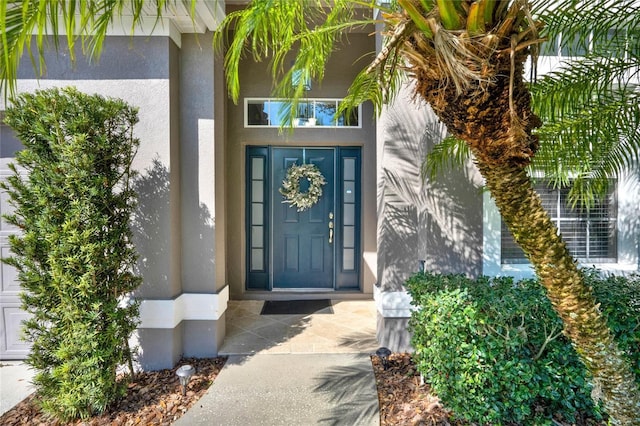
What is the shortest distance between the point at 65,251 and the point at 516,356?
11.2 feet

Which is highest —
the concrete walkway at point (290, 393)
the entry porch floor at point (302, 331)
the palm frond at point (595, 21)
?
the palm frond at point (595, 21)

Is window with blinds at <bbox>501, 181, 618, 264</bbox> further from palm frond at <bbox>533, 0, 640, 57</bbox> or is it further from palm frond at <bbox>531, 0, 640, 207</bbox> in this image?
palm frond at <bbox>533, 0, 640, 57</bbox>

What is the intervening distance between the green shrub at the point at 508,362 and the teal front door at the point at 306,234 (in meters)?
3.17

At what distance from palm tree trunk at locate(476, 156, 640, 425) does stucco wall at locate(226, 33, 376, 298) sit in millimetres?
3608

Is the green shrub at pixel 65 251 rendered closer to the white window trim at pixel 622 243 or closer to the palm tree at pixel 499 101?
the palm tree at pixel 499 101

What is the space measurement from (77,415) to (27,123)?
240 centimetres

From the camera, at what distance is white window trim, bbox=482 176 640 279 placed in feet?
11.7

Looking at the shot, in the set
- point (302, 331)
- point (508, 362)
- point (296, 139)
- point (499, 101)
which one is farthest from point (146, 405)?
point (296, 139)

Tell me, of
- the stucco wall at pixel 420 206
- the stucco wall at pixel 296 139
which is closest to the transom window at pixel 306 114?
the stucco wall at pixel 296 139

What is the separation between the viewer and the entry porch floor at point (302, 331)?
11.9 feet

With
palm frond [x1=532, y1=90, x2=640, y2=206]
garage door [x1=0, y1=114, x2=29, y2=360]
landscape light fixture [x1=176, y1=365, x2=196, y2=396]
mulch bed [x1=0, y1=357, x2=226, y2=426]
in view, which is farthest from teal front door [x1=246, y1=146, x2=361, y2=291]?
palm frond [x1=532, y1=90, x2=640, y2=206]

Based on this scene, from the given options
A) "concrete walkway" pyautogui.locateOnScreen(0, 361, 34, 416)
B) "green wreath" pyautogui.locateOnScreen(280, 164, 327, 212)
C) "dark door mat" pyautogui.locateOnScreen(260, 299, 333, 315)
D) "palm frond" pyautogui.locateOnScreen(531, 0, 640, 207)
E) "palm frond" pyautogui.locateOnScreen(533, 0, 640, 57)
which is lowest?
"concrete walkway" pyautogui.locateOnScreen(0, 361, 34, 416)

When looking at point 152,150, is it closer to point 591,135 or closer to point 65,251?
point 65,251

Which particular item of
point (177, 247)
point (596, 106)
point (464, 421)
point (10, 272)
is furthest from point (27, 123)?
point (596, 106)
